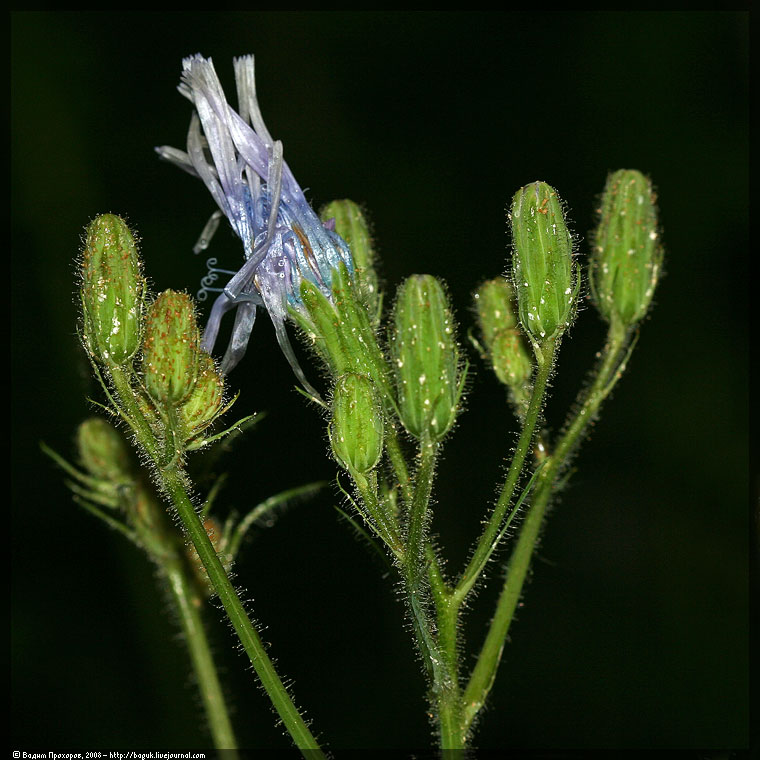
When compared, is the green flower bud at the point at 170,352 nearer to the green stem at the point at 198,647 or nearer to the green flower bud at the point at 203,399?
the green flower bud at the point at 203,399

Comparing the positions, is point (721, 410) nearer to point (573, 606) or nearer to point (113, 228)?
point (573, 606)

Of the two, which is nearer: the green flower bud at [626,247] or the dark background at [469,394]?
the green flower bud at [626,247]

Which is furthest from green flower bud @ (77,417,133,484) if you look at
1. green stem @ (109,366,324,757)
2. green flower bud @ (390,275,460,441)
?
green flower bud @ (390,275,460,441)

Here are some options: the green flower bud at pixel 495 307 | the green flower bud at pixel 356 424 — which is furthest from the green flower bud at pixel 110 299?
the green flower bud at pixel 495 307

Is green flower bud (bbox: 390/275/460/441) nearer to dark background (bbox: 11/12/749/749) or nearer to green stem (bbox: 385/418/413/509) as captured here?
green stem (bbox: 385/418/413/509)

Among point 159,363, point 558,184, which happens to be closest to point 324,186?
point 558,184

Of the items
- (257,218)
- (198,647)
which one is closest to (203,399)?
(257,218)

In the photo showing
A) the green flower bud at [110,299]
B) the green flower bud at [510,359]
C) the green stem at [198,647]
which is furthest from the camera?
the green stem at [198,647]
